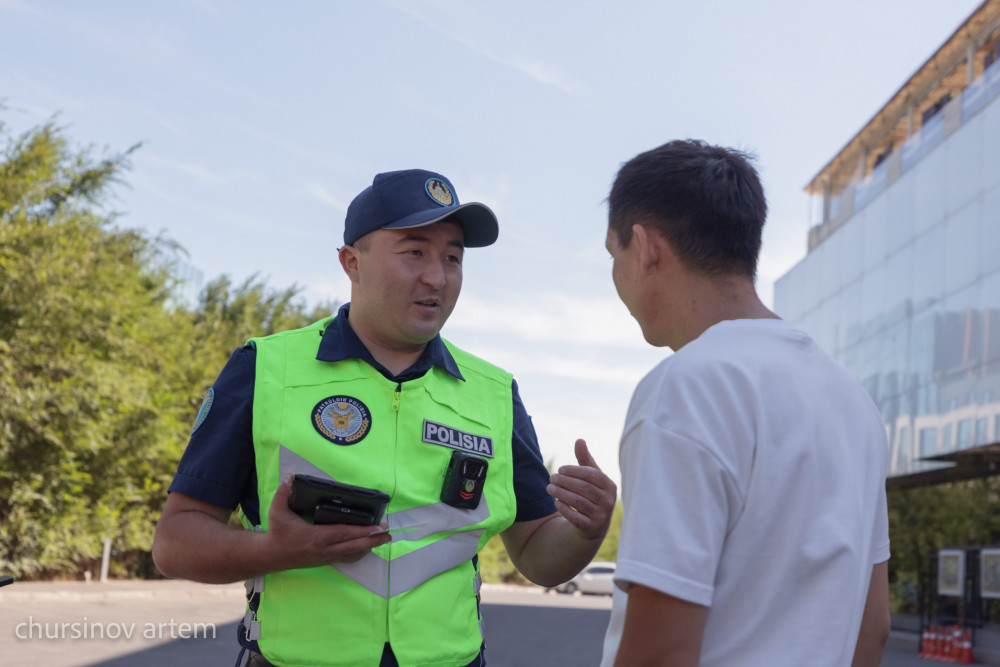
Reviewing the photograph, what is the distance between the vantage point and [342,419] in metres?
2.65

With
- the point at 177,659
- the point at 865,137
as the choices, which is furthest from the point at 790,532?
the point at 865,137

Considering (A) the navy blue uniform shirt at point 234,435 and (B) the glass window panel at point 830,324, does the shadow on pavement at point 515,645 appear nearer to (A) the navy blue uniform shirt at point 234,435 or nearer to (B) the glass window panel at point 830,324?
(A) the navy blue uniform shirt at point 234,435

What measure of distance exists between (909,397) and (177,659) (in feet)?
66.5

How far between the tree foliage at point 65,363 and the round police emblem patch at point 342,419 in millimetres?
15631

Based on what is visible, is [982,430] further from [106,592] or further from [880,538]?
[880,538]

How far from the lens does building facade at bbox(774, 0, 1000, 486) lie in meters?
21.4

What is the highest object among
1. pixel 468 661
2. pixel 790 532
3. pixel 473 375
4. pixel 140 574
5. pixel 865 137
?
pixel 865 137

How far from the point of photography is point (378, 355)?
2.94m

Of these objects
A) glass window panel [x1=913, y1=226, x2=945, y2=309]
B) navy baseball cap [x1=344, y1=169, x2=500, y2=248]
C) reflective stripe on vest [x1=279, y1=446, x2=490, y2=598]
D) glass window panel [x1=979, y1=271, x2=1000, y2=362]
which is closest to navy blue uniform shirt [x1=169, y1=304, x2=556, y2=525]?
reflective stripe on vest [x1=279, y1=446, x2=490, y2=598]

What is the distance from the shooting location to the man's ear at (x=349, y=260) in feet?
9.96

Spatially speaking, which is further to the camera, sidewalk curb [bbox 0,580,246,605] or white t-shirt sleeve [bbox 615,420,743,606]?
sidewalk curb [bbox 0,580,246,605]

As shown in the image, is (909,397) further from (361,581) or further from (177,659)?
(361,581)

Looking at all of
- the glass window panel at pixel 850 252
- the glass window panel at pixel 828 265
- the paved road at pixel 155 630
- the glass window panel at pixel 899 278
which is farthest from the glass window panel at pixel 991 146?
the paved road at pixel 155 630

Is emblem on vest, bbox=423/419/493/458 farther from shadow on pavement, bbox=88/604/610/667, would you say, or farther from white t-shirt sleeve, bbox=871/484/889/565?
shadow on pavement, bbox=88/604/610/667
